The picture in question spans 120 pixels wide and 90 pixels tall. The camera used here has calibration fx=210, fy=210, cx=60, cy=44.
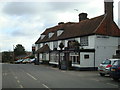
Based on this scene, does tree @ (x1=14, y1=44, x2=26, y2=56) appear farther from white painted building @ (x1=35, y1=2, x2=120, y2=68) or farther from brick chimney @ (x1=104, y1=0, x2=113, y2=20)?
brick chimney @ (x1=104, y1=0, x2=113, y2=20)

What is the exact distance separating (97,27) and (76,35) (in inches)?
178

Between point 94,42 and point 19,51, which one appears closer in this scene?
point 94,42

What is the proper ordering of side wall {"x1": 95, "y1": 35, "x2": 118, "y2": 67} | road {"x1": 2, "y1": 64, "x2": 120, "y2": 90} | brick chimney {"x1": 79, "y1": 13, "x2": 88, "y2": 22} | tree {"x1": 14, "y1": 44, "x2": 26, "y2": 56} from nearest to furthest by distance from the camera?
1. road {"x1": 2, "y1": 64, "x2": 120, "y2": 90}
2. side wall {"x1": 95, "y1": 35, "x2": 118, "y2": 67}
3. brick chimney {"x1": 79, "y1": 13, "x2": 88, "y2": 22}
4. tree {"x1": 14, "y1": 44, "x2": 26, "y2": 56}

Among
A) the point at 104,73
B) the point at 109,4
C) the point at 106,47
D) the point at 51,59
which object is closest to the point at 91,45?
the point at 106,47

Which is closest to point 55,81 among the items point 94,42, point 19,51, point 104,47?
point 94,42

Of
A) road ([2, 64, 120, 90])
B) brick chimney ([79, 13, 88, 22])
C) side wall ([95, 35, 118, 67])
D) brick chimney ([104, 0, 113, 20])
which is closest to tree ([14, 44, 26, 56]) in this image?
brick chimney ([79, 13, 88, 22])

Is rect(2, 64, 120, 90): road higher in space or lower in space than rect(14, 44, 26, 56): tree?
lower

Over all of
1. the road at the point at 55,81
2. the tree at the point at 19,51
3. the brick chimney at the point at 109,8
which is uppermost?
the brick chimney at the point at 109,8

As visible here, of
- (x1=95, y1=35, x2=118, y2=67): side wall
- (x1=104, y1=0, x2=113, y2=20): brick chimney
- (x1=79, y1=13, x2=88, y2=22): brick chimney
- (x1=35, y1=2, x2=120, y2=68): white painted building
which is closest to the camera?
(x1=35, y1=2, x2=120, y2=68): white painted building

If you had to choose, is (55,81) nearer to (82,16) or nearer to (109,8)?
(109,8)

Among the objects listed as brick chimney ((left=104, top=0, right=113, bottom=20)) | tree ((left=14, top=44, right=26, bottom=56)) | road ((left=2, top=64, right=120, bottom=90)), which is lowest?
road ((left=2, top=64, right=120, bottom=90))

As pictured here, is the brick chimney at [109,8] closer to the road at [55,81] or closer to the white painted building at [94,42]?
the white painted building at [94,42]

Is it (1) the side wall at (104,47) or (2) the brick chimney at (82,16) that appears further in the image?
(2) the brick chimney at (82,16)

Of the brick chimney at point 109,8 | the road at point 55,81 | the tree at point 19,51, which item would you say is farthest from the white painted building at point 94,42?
the tree at point 19,51
